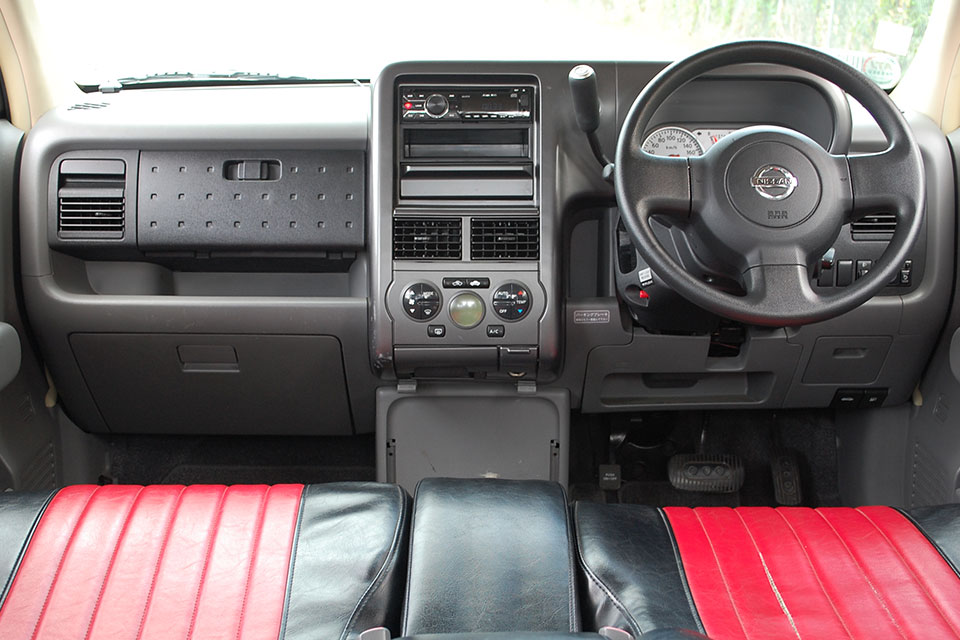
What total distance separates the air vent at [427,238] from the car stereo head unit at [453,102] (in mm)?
238

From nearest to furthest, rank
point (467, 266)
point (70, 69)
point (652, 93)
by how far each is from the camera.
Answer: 1. point (652, 93)
2. point (467, 266)
3. point (70, 69)

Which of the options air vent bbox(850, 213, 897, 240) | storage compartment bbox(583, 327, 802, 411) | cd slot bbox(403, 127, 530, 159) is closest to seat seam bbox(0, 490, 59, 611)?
cd slot bbox(403, 127, 530, 159)

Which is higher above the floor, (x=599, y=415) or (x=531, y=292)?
(x=531, y=292)

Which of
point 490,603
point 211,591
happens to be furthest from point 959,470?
point 211,591

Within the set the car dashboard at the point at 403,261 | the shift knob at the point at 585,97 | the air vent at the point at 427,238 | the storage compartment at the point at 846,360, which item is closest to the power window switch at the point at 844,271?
the car dashboard at the point at 403,261

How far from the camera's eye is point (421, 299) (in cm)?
171

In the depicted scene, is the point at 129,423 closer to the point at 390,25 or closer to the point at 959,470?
the point at 390,25

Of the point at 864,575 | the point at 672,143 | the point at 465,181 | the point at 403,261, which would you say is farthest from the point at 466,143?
the point at 864,575

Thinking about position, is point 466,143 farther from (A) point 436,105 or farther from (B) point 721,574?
(B) point 721,574

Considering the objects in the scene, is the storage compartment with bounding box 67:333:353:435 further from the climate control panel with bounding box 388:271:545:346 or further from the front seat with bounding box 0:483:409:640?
the front seat with bounding box 0:483:409:640

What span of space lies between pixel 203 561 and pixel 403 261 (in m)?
0.78

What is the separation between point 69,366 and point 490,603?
143cm

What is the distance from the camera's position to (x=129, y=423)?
213 cm

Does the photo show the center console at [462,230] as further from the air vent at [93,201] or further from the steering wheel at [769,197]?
the air vent at [93,201]
